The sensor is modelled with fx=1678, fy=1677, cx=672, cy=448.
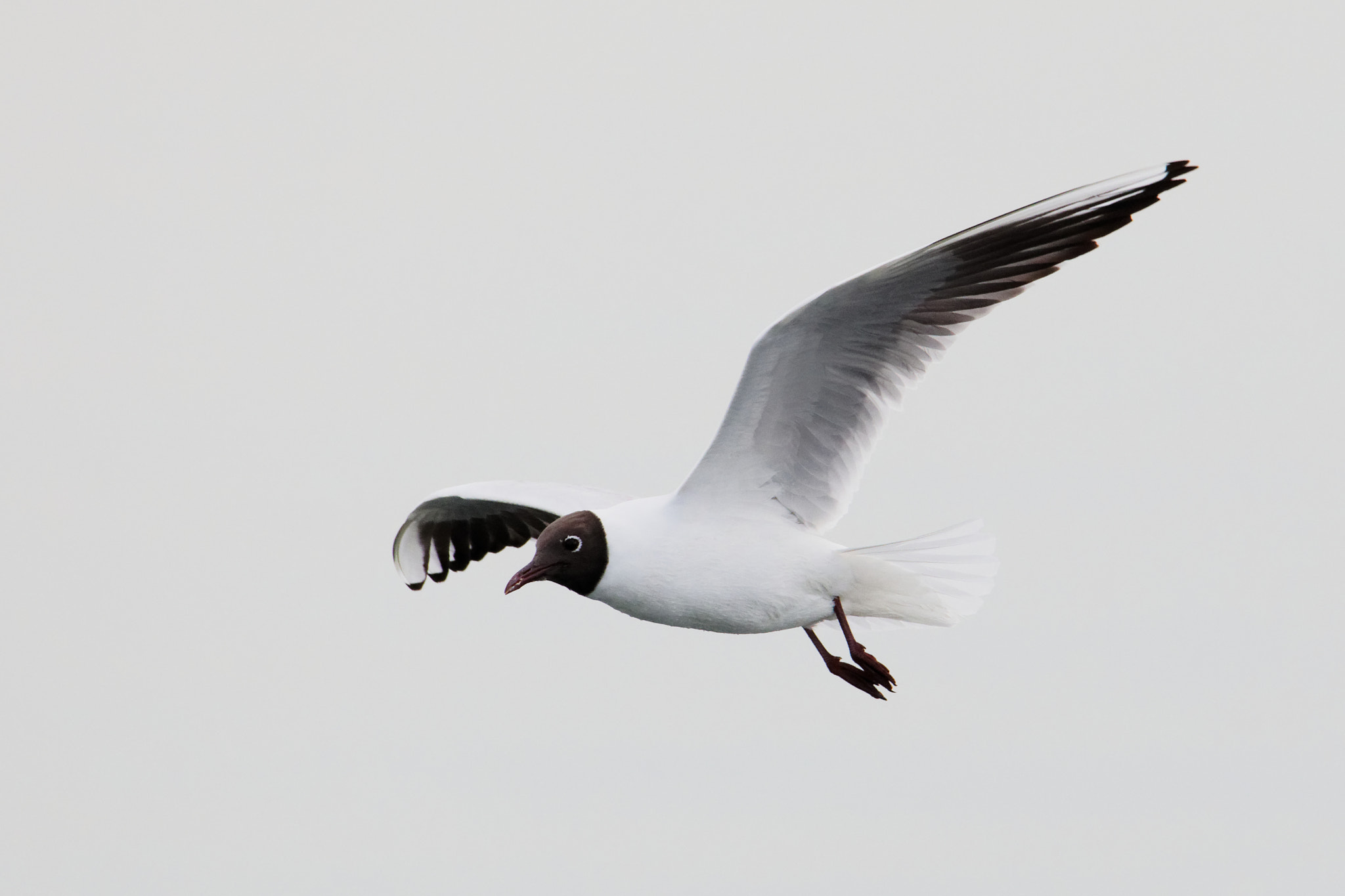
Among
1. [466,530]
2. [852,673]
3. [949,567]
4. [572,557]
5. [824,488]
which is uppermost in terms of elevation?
[466,530]

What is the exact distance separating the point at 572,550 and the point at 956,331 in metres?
1.94

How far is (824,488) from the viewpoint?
7730mm

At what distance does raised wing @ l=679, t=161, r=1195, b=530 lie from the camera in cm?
684

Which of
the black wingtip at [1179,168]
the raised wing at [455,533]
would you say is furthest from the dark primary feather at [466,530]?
the black wingtip at [1179,168]

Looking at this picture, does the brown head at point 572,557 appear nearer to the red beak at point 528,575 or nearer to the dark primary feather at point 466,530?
the red beak at point 528,575

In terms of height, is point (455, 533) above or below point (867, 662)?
above

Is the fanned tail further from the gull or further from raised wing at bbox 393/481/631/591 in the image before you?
Answer: raised wing at bbox 393/481/631/591

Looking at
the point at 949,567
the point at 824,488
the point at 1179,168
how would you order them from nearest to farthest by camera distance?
the point at 1179,168, the point at 824,488, the point at 949,567

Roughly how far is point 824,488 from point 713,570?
0.69 meters

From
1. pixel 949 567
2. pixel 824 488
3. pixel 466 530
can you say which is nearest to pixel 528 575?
pixel 824 488

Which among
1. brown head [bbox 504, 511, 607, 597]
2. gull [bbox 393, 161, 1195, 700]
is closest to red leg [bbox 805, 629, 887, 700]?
gull [bbox 393, 161, 1195, 700]

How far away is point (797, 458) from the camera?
7641mm

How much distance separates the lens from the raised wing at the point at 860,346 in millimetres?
6836

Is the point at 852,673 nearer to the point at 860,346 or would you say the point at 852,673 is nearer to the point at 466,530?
the point at 860,346
